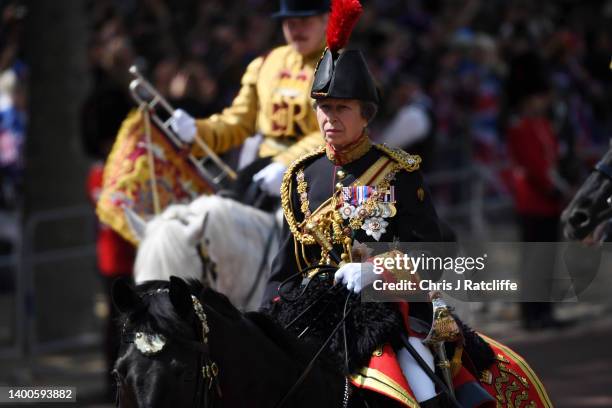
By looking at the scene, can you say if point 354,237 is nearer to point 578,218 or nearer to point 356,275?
point 356,275

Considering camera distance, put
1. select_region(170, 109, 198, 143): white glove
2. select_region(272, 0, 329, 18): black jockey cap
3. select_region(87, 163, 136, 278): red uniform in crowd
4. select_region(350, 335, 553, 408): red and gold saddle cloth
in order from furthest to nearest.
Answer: select_region(87, 163, 136, 278): red uniform in crowd
select_region(170, 109, 198, 143): white glove
select_region(272, 0, 329, 18): black jockey cap
select_region(350, 335, 553, 408): red and gold saddle cloth

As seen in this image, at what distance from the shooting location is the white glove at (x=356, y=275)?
465 cm

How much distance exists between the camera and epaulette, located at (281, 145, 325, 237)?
16.9ft

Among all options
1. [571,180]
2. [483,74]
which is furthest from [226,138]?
[483,74]

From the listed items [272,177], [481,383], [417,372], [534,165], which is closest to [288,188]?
[417,372]

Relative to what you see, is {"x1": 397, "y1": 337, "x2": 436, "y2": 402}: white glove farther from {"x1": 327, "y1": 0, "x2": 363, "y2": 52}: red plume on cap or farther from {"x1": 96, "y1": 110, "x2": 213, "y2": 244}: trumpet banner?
{"x1": 96, "y1": 110, "x2": 213, "y2": 244}: trumpet banner

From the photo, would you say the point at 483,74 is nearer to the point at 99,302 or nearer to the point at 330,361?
the point at 99,302

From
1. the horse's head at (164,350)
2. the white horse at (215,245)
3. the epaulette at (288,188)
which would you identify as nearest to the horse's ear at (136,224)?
the white horse at (215,245)

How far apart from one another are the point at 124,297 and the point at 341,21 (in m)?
1.48

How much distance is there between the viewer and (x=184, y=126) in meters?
7.28

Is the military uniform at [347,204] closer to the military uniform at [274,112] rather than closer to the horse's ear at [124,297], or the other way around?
the horse's ear at [124,297]

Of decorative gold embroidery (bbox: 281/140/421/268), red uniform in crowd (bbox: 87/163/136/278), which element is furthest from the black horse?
red uniform in crowd (bbox: 87/163/136/278)

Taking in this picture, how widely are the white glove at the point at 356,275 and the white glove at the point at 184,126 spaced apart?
9.01ft

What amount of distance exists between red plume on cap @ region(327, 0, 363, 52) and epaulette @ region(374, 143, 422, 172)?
1.39 ft
